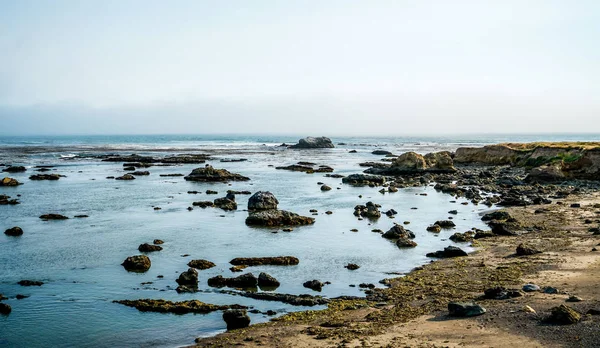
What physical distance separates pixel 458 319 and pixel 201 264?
11905 millimetres

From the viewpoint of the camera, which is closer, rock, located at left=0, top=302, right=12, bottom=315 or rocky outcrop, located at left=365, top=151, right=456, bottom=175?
rock, located at left=0, top=302, right=12, bottom=315

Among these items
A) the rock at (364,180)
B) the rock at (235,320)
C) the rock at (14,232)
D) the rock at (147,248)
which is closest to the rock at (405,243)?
the rock at (147,248)

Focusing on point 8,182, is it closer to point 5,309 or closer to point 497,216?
point 5,309

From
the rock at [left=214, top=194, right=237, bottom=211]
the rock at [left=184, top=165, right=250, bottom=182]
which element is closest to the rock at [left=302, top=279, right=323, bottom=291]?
the rock at [left=214, top=194, right=237, bottom=211]

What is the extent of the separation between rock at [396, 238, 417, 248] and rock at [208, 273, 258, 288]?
974 cm

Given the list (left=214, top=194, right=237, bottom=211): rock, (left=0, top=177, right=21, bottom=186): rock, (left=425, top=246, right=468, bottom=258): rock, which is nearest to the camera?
(left=425, top=246, right=468, bottom=258): rock

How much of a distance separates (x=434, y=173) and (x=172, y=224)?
149ft

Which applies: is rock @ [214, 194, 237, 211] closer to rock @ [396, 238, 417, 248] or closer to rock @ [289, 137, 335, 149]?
rock @ [396, 238, 417, 248]

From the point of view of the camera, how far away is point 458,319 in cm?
1467

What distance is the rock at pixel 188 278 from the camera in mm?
19641

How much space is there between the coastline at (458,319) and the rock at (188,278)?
5413mm

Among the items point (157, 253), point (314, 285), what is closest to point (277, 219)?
point (157, 253)

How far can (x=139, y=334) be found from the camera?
48.5ft

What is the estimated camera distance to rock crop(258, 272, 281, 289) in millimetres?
19594
